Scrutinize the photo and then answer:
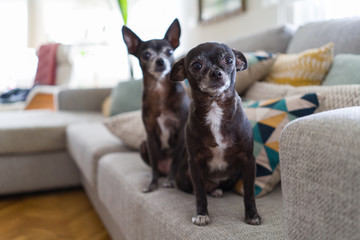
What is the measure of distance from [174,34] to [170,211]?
521 mm

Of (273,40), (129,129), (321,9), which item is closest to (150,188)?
(129,129)

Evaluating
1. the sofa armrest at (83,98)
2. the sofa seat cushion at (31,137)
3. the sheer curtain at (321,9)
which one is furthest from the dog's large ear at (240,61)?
the sofa armrest at (83,98)

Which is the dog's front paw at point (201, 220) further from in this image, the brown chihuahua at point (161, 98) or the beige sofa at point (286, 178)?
the brown chihuahua at point (161, 98)

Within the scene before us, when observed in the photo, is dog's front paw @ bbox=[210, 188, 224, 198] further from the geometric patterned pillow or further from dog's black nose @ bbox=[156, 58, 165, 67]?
dog's black nose @ bbox=[156, 58, 165, 67]

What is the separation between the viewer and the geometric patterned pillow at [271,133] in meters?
0.90

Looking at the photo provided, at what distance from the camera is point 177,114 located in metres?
1.05

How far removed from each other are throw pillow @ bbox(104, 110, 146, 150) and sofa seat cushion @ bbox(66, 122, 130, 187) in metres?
0.07

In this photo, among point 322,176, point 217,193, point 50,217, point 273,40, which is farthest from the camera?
point 50,217

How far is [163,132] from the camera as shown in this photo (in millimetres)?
1083

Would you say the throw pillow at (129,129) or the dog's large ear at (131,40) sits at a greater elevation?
the dog's large ear at (131,40)

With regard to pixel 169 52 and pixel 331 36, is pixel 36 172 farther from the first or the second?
pixel 331 36

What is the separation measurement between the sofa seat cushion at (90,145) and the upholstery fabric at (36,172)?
17cm

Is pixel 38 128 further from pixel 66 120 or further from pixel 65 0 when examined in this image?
pixel 65 0

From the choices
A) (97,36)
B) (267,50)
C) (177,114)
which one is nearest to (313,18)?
(267,50)
